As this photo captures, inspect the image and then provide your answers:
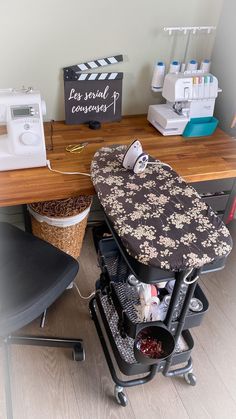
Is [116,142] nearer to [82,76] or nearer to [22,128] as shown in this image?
[82,76]

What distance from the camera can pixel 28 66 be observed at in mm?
1746

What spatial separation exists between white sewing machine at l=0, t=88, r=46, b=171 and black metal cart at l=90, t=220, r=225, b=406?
468 millimetres

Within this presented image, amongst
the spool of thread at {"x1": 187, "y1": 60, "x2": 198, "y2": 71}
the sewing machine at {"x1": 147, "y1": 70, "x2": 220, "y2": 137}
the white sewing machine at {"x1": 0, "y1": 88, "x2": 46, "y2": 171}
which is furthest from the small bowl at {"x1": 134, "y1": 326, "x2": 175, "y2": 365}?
the spool of thread at {"x1": 187, "y1": 60, "x2": 198, "y2": 71}

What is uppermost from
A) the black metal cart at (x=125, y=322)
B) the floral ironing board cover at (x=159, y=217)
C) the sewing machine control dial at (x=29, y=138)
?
the sewing machine control dial at (x=29, y=138)

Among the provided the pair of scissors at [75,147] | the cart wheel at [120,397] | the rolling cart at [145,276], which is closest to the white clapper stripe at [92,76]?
the pair of scissors at [75,147]

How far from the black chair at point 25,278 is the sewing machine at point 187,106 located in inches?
34.4

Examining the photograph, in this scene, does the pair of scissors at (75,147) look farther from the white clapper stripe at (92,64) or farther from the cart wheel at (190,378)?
the cart wheel at (190,378)

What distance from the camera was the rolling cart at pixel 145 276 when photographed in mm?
1070

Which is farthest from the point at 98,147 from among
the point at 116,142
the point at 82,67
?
the point at 82,67

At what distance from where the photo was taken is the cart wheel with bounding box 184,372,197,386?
156cm

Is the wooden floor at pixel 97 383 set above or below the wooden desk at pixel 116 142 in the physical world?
below

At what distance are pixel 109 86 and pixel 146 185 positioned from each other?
0.77 metres

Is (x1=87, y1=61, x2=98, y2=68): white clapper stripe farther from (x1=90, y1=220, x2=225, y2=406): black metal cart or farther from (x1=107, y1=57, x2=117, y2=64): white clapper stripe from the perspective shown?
(x1=90, y1=220, x2=225, y2=406): black metal cart

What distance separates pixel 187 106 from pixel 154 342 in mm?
1139
